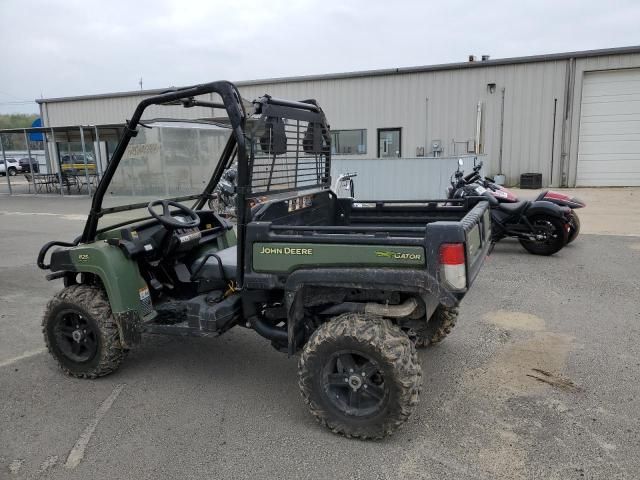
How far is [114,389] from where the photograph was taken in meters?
3.69

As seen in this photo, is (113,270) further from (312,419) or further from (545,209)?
→ (545,209)

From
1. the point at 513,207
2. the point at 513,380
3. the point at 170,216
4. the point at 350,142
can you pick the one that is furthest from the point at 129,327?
the point at 350,142

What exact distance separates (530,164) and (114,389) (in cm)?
1785

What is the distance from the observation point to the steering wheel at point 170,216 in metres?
3.49

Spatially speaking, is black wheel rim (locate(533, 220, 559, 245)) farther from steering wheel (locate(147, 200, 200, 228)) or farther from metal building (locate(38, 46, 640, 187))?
metal building (locate(38, 46, 640, 187))

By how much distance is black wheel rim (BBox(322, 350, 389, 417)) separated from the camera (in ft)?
9.74

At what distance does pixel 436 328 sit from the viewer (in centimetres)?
419

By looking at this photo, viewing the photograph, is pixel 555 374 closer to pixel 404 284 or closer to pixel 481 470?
pixel 481 470

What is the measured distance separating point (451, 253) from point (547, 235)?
5.70 meters

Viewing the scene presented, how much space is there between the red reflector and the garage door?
17897mm

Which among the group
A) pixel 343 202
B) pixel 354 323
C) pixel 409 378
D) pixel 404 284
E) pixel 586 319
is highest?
pixel 343 202

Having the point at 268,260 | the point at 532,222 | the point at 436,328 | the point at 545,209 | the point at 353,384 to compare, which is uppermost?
the point at 268,260

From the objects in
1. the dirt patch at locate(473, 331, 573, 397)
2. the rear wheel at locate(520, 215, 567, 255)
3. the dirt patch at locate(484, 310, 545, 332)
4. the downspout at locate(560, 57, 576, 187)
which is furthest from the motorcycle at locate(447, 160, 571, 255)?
the downspout at locate(560, 57, 576, 187)

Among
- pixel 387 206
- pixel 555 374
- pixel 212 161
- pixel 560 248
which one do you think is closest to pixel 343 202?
pixel 387 206
